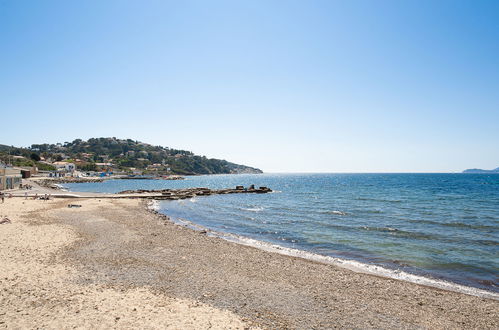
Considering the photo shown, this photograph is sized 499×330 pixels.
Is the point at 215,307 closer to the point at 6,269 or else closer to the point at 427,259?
the point at 6,269

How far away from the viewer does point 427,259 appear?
1730cm

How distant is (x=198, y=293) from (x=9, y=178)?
195 ft

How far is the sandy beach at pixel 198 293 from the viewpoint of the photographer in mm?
8514

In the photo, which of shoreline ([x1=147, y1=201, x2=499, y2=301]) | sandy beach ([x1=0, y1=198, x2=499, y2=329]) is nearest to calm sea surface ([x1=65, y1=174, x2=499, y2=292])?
shoreline ([x1=147, y1=201, x2=499, y2=301])

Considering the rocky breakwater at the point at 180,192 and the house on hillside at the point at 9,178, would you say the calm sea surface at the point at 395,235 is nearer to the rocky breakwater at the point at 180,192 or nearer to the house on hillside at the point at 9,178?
the rocky breakwater at the point at 180,192

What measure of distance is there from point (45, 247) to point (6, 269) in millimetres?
4358

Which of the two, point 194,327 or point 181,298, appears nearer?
point 194,327

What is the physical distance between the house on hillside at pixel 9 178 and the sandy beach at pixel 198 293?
42.9 metres

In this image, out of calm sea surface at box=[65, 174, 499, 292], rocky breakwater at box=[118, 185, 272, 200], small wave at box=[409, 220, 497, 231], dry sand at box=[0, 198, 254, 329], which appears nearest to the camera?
dry sand at box=[0, 198, 254, 329]

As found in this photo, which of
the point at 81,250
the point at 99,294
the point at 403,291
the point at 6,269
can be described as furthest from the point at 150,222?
the point at 403,291

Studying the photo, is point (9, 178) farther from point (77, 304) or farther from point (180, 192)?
point (77, 304)

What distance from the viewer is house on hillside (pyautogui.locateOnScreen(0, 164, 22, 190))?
4997cm

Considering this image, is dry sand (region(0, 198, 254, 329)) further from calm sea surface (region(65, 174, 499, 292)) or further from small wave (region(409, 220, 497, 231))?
small wave (region(409, 220, 497, 231))

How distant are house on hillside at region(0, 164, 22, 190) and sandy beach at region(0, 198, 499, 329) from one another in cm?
4289
